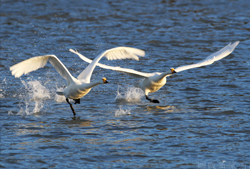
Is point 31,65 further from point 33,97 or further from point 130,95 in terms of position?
point 130,95

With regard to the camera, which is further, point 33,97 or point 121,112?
point 33,97

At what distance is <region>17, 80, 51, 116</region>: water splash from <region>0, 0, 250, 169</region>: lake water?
3 cm

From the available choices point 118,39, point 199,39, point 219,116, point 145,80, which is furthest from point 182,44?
point 219,116

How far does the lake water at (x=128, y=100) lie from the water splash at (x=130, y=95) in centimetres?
4

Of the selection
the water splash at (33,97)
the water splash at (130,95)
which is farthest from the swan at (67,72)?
the water splash at (130,95)

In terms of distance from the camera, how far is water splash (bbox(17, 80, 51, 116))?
13.2 meters

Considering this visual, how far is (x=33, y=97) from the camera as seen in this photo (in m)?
14.6

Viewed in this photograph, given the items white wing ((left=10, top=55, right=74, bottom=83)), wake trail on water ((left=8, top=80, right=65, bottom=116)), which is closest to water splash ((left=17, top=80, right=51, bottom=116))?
wake trail on water ((left=8, top=80, right=65, bottom=116))

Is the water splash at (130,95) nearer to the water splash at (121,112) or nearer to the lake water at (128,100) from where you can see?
the lake water at (128,100)

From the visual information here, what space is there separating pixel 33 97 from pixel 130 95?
2.88 metres

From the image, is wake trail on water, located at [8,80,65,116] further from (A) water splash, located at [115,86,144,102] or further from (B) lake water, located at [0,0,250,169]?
(A) water splash, located at [115,86,144,102]

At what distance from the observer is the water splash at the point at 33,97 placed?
519 inches

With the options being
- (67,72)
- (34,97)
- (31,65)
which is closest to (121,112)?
(67,72)

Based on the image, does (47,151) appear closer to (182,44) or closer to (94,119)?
(94,119)
